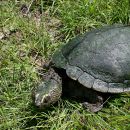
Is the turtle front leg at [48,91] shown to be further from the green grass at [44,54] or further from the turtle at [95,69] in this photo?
the green grass at [44,54]

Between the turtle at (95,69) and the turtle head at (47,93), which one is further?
the turtle at (95,69)

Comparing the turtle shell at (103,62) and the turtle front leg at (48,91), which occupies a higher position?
the turtle shell at (103,62)

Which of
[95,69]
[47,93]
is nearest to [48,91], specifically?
[47,93]

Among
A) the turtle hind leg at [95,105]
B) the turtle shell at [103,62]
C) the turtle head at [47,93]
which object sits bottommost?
the turtle hind leg at [95,105]

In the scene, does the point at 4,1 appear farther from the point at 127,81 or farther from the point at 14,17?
the point at 127,81

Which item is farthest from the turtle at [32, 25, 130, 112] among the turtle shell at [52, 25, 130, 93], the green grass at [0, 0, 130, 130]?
the green grass at [0, 0, 130, 130]

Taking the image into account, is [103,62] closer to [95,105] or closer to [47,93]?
[95,105]

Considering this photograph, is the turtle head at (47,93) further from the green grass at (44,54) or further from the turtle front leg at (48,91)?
the green grass at (44,54)

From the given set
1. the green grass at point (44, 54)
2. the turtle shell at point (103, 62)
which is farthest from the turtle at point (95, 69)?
the green grass at point (44, 54)
